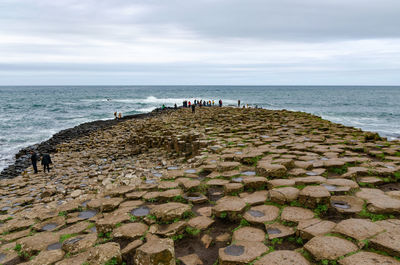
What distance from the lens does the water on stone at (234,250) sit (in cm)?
304

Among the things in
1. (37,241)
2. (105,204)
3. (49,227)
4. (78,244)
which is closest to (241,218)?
(78,244)

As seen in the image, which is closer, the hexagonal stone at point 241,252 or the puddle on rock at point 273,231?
the hexagonal stone at point 241,252

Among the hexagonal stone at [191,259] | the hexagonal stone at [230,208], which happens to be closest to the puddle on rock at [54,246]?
the hexagonal stone at [191,259]

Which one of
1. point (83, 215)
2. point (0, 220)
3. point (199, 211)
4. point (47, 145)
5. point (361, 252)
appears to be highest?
point (361, 252)

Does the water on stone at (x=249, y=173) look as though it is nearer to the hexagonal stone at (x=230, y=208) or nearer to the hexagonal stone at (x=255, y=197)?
the hexagonal stone at (x=255, y=197)

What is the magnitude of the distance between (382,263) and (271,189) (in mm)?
2123

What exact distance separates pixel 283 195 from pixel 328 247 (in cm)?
139

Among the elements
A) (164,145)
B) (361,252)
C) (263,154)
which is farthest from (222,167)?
(164,145)

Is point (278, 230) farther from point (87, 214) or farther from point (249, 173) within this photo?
point (87, 214)

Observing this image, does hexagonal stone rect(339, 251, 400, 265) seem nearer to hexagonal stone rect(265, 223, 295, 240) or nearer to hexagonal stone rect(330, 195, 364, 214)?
hexagonal stone rect(265, 223, 295, 240)

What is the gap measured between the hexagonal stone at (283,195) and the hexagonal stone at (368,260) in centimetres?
148

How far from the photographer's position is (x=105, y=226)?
3914 millimetres

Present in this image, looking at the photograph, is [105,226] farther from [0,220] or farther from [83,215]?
[0,220]

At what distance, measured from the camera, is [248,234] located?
3.48m
